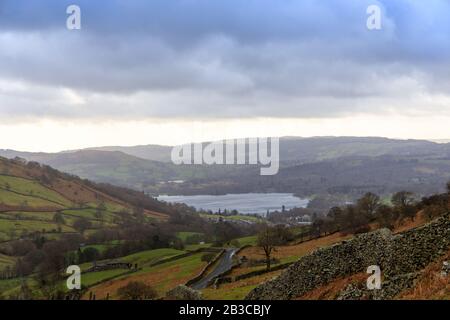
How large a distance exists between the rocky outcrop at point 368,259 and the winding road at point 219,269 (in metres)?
36.9

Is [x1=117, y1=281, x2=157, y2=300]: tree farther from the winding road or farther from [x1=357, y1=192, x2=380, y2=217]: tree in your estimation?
[x1=357, y1=192, x2=380, y2=217]: tree

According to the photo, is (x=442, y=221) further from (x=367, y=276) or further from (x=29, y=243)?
(x=29, y=243)

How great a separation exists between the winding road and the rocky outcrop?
36.9m

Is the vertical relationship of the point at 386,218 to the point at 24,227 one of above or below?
above

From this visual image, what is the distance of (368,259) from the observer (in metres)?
29.8

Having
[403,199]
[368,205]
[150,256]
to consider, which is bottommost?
[150,256]

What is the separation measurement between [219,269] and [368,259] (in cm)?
6079

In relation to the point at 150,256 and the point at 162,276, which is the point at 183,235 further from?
the point at 162,276

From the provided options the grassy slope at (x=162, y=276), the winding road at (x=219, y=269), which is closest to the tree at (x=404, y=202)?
the winding road at (x=219, y=269)

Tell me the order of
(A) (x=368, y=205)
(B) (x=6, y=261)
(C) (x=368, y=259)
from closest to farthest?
(C) (x=368, y=259)
(A) (x=368, y=205)
(B) (x=6, y=261)

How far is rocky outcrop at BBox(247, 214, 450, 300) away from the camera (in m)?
26.2

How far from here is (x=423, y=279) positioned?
74.0ft

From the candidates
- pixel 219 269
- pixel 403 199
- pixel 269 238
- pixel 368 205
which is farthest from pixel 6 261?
pixel 403 199

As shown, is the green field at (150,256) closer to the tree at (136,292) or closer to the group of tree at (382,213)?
the group of tree at (382,213)
